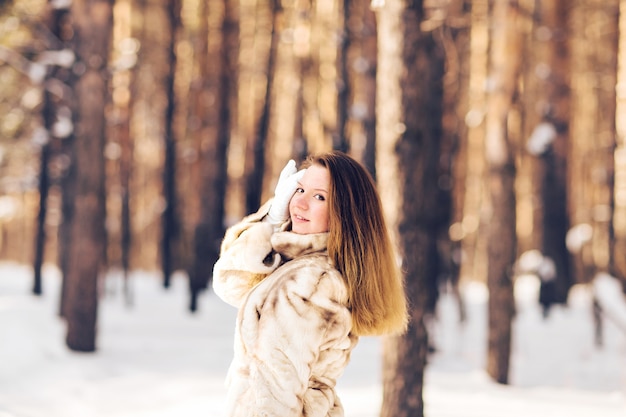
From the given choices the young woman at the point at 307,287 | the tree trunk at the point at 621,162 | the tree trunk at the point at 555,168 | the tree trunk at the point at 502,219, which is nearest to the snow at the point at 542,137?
the tree trunk at the point at 621,162

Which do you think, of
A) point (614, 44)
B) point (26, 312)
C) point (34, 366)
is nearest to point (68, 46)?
point (26, 312)

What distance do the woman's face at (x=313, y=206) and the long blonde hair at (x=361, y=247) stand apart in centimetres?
3

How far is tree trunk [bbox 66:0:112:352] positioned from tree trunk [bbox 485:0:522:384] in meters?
5.20

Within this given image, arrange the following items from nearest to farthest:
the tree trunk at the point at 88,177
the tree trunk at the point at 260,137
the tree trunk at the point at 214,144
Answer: the tree trunk at the point at 88,177 → the tree trunk at the point at 214,144 → the tree trunk at the point at 260,137

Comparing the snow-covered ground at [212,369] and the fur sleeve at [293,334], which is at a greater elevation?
the fur sleeve at [293,334]

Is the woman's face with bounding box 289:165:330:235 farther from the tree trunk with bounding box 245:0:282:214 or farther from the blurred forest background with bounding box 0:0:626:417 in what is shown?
the tree trunk with bounding box 245:0:282:214

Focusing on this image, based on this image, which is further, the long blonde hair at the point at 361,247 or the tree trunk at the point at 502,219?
the tree trunk at the point at 502,219

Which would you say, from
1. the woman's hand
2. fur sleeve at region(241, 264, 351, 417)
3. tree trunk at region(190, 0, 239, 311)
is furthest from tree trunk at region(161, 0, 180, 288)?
fur sleeve at region(241, 264, 351, 417)

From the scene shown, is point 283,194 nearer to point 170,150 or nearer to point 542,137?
point 542,137

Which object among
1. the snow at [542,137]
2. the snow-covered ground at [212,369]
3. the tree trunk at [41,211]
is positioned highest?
the snow at [542,137]

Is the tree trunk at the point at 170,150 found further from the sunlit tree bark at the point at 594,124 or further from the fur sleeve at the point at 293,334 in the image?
the fur sleeve at the point at 293,334

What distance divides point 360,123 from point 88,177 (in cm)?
499

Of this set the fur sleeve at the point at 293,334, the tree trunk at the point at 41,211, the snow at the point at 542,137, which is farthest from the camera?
the tree trunk at the point at 41,211

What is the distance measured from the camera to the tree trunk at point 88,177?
1020 cm
